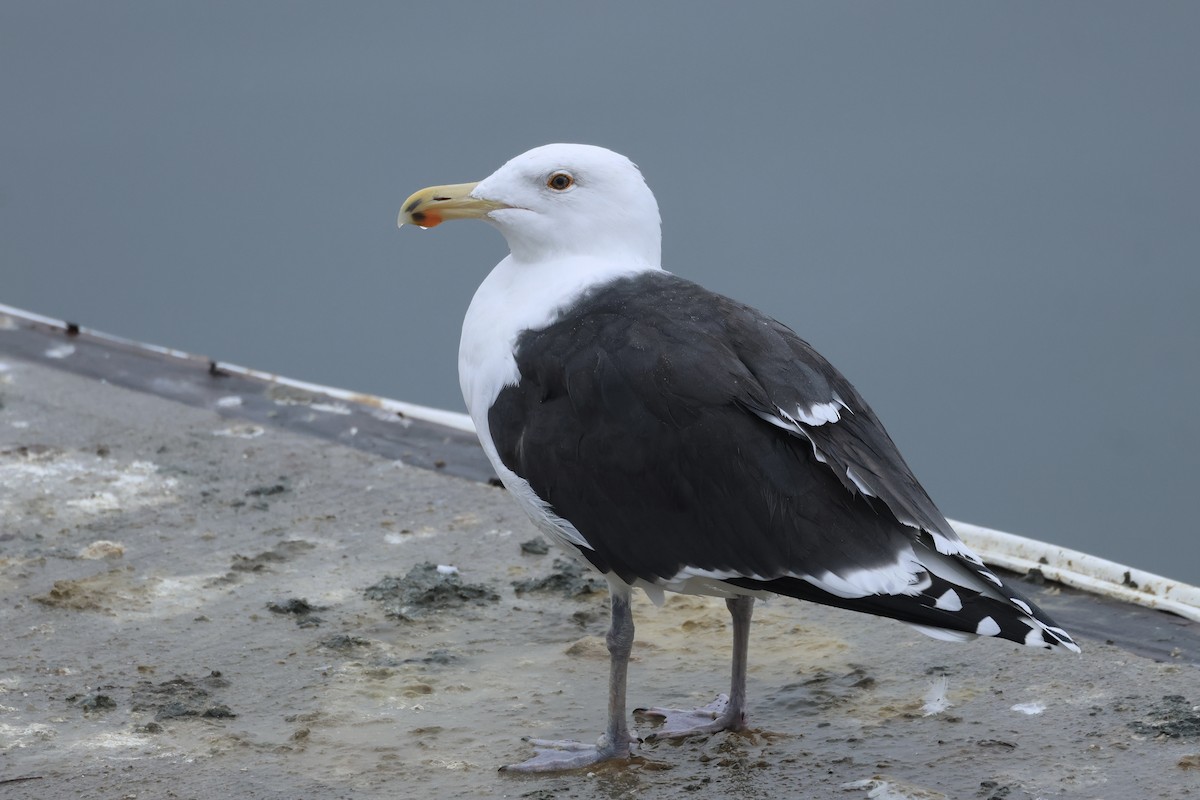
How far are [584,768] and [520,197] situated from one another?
3.76 feet

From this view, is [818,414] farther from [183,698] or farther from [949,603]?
[183,698]

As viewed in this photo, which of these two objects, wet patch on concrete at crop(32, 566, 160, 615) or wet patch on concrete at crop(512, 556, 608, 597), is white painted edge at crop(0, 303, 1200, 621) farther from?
wet patch on concrete at crop(32, 566, 160, 615)

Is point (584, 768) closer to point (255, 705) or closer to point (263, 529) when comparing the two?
point (255, 705)

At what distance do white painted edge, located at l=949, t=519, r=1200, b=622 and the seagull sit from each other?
1023 millimetres

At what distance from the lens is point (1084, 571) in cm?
367

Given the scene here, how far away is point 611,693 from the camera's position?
283cm

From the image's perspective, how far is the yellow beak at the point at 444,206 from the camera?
3094 millimetres

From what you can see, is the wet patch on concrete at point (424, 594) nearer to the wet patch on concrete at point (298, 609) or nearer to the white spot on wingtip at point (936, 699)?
the wet patch on concrete at point (298, 609)

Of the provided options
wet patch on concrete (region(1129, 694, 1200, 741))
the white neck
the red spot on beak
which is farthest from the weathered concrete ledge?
the red spot on beak

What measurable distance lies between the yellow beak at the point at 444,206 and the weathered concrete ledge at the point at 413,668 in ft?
3.12

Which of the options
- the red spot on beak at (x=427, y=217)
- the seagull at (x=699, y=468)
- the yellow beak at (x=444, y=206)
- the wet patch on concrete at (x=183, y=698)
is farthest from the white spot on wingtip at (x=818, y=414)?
the wet patch on concrete at (x=183, y=698)

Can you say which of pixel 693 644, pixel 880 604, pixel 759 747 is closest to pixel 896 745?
pixel 759 747

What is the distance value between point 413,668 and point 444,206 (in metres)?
1.00

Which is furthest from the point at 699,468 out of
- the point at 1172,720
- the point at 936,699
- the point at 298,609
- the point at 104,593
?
the point at 104,593
